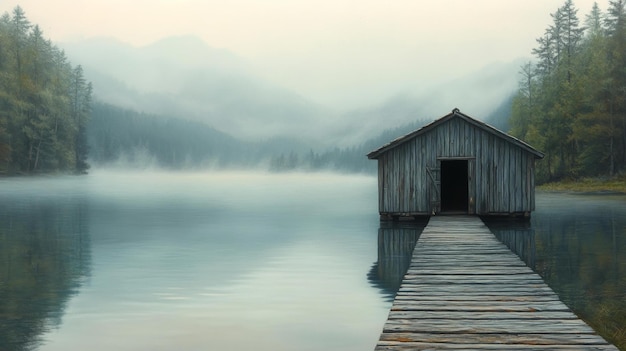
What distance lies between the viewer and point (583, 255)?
21922 millimetres

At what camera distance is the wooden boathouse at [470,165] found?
30.2 m

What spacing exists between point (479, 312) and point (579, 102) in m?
61.4

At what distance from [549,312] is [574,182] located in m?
61.1

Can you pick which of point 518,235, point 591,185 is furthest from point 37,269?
point 591,185

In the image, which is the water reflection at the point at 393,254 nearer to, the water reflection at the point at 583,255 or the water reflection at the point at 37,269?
the water reflection at the point at 583,255

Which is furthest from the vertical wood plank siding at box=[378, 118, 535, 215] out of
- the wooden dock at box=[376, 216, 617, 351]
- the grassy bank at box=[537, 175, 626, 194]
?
the grassy bank at box=[537, 175, 626, 194]

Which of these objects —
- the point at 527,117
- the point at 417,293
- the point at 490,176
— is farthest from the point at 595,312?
the point at 527,117

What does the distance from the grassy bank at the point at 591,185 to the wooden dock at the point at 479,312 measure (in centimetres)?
4787

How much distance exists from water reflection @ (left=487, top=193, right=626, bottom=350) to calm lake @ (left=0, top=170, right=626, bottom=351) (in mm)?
56

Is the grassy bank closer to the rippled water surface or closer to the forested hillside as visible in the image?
the rippled water surface

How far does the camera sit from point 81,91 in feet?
392

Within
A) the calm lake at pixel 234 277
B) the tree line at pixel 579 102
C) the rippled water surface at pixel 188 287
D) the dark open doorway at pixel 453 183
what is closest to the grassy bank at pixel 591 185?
the tree line at pixel 579 102

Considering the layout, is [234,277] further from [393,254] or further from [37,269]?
[393,254]

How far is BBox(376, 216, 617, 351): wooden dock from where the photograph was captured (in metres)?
7.68
